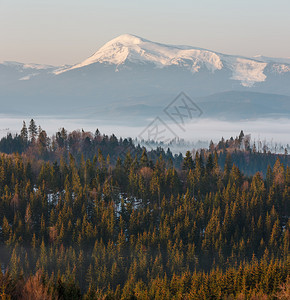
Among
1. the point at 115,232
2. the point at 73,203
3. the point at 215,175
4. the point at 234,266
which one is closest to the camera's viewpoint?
the point at 234,266

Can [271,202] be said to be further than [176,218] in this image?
Yes

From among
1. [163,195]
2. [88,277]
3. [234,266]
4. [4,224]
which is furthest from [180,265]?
[4,224]

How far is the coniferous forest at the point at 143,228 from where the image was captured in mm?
117713

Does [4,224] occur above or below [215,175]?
below

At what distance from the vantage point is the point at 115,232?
136 m

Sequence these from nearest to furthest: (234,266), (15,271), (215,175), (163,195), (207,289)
Answer: (207,289) < (15,271) < (234,266) < (163,195) < (215,175)

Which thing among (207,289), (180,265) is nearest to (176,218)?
(180,265)

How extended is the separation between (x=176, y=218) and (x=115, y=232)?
1818cm

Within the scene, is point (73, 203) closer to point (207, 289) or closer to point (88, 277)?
point (88, 277)

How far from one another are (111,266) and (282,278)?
4496 centimetres

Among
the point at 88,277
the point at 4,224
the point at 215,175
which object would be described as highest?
the point at 215,175

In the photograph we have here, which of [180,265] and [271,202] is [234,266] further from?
[271,202]

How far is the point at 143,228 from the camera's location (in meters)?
138

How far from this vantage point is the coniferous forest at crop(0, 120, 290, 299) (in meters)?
118
